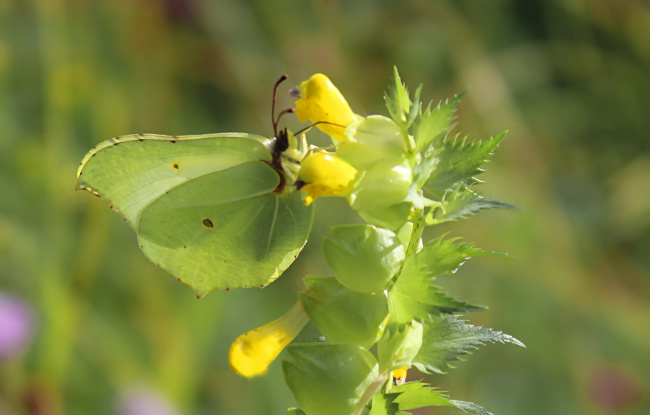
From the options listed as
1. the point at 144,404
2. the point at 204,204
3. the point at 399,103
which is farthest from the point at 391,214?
the point at 144,404

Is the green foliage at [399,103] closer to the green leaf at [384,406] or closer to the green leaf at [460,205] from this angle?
the green leaf at [460,205]

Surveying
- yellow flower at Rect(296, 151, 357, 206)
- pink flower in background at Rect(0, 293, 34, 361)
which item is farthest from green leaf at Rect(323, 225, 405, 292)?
pink flower in background at Rect(0, 293, 34, 361)

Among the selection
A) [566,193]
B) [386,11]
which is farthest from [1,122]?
[566,193]

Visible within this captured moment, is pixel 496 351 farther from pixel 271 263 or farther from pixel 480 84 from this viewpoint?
pixel 271 263

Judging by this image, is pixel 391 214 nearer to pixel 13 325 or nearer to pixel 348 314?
pixel 348 314

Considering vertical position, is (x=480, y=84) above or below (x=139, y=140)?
below

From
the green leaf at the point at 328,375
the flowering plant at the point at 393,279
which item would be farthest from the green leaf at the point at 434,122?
the green leaf at the point at 328,375

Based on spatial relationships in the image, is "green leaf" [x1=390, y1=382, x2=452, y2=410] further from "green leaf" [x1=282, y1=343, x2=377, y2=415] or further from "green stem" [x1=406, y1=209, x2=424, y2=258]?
"green stem" [x1=406, y1=209, x2=424, y2=258]
